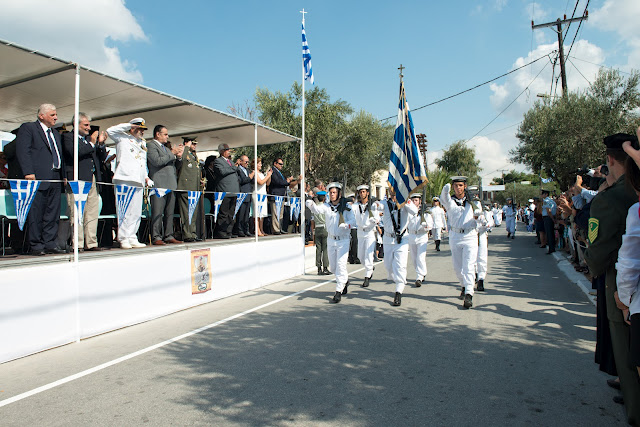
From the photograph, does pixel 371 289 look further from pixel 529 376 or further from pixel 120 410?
pixel 120 410

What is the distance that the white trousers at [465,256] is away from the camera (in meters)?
7.50

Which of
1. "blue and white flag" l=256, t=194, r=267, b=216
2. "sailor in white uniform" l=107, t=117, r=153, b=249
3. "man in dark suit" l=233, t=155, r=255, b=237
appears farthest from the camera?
"blue and white flag" l=256, t=194, r=267, b=216

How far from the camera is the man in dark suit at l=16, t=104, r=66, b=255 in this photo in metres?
5.87

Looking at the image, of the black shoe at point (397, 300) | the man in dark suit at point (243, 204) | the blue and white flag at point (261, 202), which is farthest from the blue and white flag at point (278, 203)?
the black shoe at point (397, 300)

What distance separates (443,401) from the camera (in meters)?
3.65

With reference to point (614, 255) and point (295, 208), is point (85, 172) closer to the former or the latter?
point (295, 208)

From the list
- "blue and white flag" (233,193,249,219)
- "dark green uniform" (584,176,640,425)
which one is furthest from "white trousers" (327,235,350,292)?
"dark green uniform" (584,176,640,425)

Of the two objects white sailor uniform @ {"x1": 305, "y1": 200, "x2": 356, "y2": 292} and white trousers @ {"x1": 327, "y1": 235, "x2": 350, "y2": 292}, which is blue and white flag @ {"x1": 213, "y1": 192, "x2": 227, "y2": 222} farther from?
white trousers @ {"x1": 327, "y1": 235, "x2": 350, "y2": 292}

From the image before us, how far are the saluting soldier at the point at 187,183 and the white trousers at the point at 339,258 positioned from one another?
9.02ft

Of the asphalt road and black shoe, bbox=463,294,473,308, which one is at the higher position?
black shoe, bbox=463,294,473,308

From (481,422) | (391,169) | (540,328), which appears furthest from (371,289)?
(481,422)

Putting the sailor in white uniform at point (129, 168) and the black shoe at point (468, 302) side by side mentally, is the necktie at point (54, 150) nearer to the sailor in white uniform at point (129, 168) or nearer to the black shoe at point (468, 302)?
the sailor in white uniform at point (129, 168)

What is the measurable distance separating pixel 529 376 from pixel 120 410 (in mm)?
3647

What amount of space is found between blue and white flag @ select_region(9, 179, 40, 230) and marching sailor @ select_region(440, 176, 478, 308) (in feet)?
20.5
